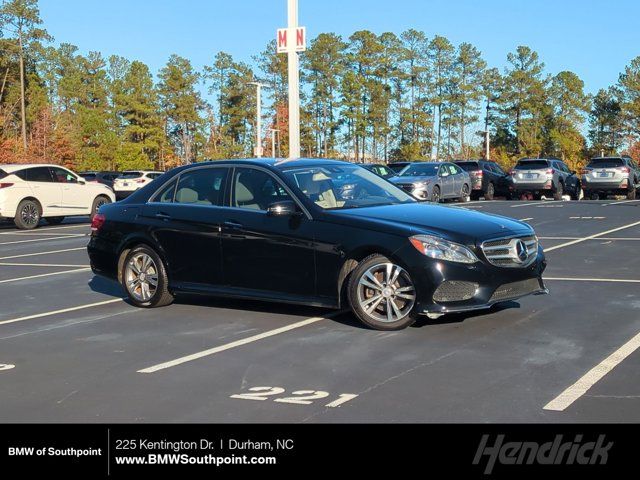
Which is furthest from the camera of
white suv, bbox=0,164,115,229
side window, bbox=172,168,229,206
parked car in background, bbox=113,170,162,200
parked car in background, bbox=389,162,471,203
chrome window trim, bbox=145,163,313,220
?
parked car in background, bbox=113,170,162,200

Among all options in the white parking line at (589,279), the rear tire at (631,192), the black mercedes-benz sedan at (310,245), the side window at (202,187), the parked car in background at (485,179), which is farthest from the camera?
the parked car in background at (485,179)

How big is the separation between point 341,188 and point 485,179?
1112 inches

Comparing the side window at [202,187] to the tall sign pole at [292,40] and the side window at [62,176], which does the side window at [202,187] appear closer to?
the tall sign pole at [292,40]

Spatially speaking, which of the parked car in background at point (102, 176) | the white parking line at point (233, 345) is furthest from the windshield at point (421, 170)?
the white parking line at point (233, 345)

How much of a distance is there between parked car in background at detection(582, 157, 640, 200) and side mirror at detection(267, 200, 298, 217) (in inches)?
1076

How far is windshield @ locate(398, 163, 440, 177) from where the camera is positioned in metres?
29.8

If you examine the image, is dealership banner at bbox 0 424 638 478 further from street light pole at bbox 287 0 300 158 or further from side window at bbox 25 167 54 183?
side window at bbox 25 167 54 183

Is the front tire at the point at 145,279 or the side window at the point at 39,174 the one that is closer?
the front tire at the point at 145,279

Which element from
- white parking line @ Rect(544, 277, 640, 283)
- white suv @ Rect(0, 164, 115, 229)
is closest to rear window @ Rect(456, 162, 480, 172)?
white suv @ Rect(0, 164, 115, 229)

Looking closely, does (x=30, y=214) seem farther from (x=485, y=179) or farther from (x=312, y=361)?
(x=485, y=179)

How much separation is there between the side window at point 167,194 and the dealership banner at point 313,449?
14.6 ft

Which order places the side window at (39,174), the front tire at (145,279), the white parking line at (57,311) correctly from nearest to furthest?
the white parking line at (57,311) < the front tire at (145,279) < the side window at (39,174)

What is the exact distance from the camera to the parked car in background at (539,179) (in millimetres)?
33438

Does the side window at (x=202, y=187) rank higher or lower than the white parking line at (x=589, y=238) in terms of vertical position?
higher
